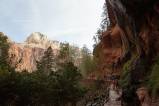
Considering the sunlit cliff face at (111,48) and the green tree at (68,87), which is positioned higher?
the sunlit cliff face at (111,48)

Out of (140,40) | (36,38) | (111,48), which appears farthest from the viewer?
(36,38)

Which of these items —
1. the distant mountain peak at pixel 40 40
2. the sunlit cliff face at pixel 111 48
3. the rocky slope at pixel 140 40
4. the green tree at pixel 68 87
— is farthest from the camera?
the distant mountain peak at pixel 40 40

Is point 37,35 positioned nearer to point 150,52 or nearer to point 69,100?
point 69,100

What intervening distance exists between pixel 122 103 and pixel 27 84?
11782 mm

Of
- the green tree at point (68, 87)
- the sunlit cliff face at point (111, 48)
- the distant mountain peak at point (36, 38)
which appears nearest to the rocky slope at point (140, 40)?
the green tree at point (68, 87)

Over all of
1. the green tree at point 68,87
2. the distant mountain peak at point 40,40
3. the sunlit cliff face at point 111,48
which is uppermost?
the distant mountain peak at point 40,40

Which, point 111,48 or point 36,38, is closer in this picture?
point 111,48

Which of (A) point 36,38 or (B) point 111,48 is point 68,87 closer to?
(B) point 111,48

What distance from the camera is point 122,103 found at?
898 inches

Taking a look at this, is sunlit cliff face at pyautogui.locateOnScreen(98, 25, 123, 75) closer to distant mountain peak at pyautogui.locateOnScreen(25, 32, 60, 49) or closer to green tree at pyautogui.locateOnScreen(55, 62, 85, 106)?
green tree at pyautogui.locateOnScreen(55, 62, 85, 106)

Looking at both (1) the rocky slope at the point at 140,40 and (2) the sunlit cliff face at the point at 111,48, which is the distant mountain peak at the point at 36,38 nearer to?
(2) the sunlit cliff face at the point at 111,48

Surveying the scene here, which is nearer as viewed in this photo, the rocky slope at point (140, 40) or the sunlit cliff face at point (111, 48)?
the rocky slope at point (140, 40)

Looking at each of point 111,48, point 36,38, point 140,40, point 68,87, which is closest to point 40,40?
point 36,38

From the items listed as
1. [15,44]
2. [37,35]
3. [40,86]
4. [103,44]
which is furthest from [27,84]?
[37,35]
